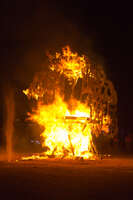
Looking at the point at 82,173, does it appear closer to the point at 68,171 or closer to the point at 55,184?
the point at 68,171

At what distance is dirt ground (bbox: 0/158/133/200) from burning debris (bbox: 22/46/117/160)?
4.25 meters

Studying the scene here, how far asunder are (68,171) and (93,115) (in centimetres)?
570

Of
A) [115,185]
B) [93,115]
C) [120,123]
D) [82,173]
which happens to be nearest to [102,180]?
[115,185]

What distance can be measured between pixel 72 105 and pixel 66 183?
9.21 metres

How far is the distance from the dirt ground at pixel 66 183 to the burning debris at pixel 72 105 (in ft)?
13.9

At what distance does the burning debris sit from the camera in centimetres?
1947

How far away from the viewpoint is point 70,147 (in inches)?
787

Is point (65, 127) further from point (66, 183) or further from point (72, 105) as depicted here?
point (66, 183)

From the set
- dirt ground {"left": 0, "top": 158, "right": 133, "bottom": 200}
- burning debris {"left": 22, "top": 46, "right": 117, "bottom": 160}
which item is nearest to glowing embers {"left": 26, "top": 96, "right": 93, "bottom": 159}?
burning debris {"left": 22, "top": 46, "right": 117, "bottom": 160}

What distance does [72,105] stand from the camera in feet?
66.1

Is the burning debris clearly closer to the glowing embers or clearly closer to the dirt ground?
the glowing embers

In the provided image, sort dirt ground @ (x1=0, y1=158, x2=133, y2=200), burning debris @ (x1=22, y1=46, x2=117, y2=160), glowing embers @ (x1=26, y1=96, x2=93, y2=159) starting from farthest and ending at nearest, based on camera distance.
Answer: glowing embers @ (x1=26, y1=96, x2=93, y2=159) < burning debris @ (x1=22, y1=46, x2=117, y2=160) < dirt ground @ (x1=0, y1=158, x2=133, y2=200)

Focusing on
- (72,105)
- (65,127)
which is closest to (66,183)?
(65,127)

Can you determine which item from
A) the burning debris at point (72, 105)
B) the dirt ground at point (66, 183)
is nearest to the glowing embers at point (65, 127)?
the burning debris at point (72, 105)
